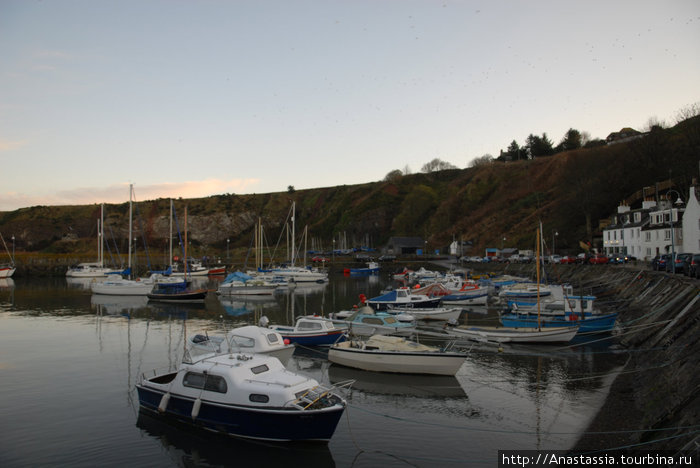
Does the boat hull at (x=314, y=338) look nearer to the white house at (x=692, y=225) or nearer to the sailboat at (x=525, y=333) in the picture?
the sailboat at (x=525, y=333)

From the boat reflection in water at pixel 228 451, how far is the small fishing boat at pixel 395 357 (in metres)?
8.64

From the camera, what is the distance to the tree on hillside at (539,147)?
174m

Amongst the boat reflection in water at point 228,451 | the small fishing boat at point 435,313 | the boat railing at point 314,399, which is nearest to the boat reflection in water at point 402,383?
the boat railing at point 314,399

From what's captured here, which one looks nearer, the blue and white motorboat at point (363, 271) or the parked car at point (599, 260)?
the parked car at point (599, 260)

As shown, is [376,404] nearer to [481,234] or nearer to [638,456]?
[638,456]

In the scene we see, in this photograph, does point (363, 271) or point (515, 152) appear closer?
point (363, 271)

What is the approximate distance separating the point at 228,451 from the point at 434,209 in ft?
496

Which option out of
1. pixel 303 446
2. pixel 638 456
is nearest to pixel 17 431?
pixel 303 446

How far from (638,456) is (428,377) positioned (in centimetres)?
1124

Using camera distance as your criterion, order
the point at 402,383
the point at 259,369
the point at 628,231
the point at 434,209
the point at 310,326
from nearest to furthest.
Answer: the point at 259,369 → the point at 402,383 → the point at 310,326 → the point at 628,231 → the point at 434,209

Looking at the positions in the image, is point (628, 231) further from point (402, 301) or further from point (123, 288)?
point (123, 288)

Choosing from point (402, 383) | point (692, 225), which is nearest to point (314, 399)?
point (402, 383)

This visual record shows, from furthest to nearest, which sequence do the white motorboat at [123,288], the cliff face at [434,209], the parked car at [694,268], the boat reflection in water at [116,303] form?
the cliff face at [434,209] → the white motorboat at [123,288] → the boat reflection in water at [116,303] → the parked car at [694,268]

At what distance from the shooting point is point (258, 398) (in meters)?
15.5
